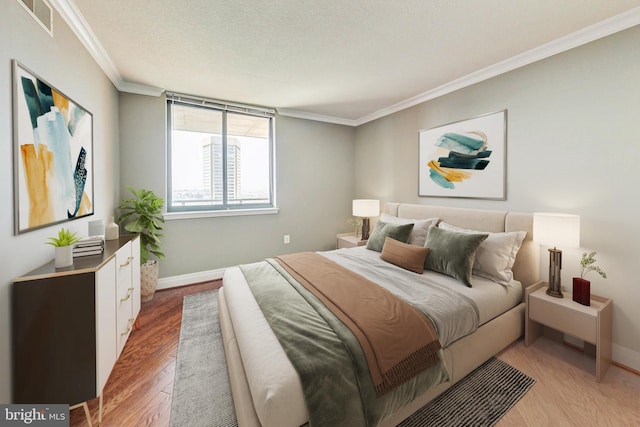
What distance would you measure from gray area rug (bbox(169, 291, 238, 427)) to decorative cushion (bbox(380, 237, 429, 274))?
1.74 metres

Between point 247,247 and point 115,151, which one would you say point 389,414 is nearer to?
point 247,247

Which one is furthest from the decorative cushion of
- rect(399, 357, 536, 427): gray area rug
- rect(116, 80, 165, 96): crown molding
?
rect(116, 80, 165, 96): crown molding

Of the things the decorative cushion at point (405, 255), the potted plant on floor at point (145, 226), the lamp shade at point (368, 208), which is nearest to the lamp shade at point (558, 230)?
the decorative cushion at point (405, 255)

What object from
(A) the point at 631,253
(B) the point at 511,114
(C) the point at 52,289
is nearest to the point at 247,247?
(C) the point at 52,289

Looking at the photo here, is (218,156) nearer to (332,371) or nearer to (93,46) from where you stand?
(93,46)

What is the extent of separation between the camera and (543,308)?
1951 millimetres

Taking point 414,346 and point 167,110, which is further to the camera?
point 167,110

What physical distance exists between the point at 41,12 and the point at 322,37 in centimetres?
181

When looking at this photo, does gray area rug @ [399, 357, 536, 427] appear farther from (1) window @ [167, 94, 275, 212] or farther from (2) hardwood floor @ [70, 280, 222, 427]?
(1) window @ [167, 94, 275, 212]

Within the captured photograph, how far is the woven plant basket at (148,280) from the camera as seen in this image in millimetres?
2867

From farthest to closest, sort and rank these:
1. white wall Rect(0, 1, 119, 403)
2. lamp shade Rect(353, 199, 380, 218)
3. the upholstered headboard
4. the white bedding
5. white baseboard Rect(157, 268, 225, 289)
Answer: lamp shade Rect(353, 199, 380, 218)
white baseboard Rect(157, 268, 225, 289)
the upholstered headboard
white wall Rect(0, 1, 119, 403)
the white bedding

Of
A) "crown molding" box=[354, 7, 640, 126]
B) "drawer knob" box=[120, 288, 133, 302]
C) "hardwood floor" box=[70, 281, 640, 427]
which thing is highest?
"crown molding" box=[354, 7, 640, 126]

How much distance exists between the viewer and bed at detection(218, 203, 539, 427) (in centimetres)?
106

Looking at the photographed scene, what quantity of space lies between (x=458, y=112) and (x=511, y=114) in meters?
0.56
